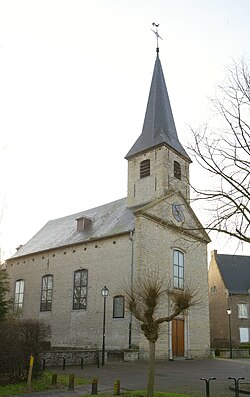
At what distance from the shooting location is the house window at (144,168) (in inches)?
1059

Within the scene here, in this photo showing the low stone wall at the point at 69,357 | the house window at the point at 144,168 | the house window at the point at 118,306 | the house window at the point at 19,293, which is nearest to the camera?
the low stone wall at the point at 69,357

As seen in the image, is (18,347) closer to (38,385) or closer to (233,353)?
(38,385)

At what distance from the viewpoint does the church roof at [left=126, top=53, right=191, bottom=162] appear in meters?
27.2

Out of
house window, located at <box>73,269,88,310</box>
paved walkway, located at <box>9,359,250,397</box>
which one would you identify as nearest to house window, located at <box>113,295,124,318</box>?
house window, located at <box>73,269,88,310</box>

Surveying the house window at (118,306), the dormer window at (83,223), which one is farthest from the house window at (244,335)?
the house window at (118,306)

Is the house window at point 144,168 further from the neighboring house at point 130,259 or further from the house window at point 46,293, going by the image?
the house window at point 46,293

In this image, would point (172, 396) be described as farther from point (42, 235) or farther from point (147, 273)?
point (42, 235)

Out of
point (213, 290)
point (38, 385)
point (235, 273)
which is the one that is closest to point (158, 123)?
point (38, 385)

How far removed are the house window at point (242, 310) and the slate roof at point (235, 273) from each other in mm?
1302

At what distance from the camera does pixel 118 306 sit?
73.5 ft

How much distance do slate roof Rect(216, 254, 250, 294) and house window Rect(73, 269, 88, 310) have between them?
19.9 metres

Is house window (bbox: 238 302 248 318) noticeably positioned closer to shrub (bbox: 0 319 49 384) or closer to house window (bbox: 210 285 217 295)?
house window (bbox: 210 285 217 295)

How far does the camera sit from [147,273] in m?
21.9

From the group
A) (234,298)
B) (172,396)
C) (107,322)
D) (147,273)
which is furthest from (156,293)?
(234,298)
